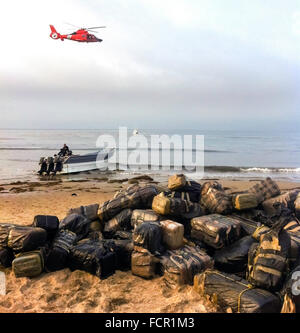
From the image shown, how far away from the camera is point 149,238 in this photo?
4.25 meters

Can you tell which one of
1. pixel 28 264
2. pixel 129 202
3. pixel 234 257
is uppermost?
pixel 129 202

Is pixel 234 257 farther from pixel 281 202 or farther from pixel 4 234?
pixel 4 234

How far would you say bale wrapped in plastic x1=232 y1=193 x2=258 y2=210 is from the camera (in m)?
5.15

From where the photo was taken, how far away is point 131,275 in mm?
4387

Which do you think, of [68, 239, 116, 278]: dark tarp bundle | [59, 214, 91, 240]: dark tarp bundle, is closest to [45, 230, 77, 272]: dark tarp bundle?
[68, 239, 116, 278]: dark tarp bundle

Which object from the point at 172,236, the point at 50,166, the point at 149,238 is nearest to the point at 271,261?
the point at 172,236

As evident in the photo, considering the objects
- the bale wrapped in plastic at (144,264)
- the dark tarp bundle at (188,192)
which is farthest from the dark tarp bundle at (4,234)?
the dark tarp bundle at (188,192)

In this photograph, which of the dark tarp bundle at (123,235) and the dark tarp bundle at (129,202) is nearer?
the dark tarp bundle at (123,235)

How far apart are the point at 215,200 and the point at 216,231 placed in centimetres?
105

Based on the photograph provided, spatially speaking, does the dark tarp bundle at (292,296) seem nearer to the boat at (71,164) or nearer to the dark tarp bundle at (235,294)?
the dark tarp bundle at (235,294)

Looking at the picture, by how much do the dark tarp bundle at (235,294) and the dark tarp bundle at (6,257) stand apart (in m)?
2.95

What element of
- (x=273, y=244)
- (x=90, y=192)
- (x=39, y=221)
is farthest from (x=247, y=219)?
(x=90, y=192)

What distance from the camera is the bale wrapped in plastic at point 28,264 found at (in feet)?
13.8
